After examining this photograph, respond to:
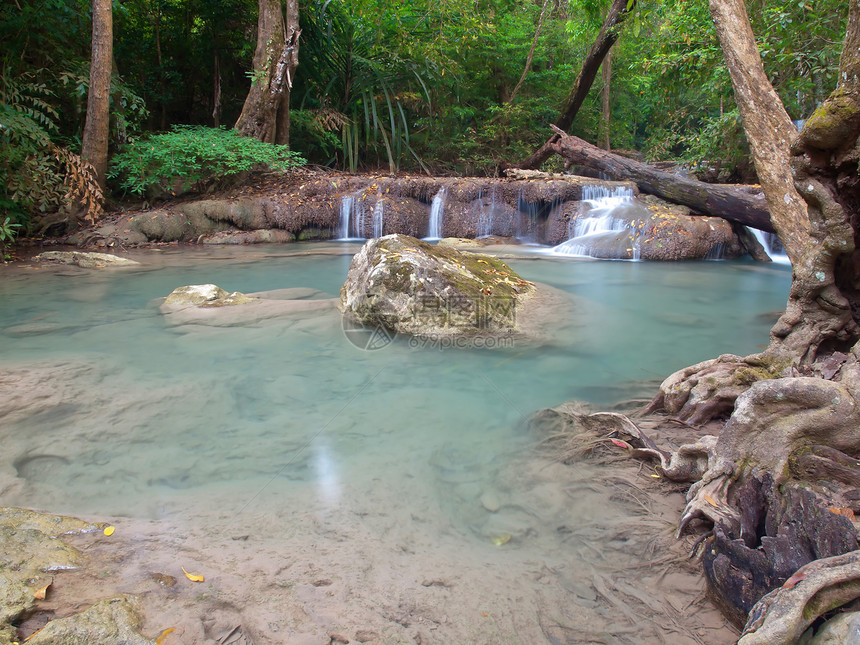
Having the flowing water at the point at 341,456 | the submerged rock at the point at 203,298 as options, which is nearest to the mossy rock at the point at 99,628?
the flowing water at the point at 341,456

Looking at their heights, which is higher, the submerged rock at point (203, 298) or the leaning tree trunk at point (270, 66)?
the leaning tree trunk at point (270, 66)

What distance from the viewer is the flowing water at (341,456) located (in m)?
1.83

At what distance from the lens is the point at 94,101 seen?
8.84 m

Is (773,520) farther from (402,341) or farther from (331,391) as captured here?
(402,341)

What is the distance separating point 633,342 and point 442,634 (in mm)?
3745

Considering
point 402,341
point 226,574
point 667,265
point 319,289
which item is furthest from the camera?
point 667,265

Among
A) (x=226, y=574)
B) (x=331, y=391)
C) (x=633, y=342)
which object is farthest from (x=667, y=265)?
(x=226, y=574)

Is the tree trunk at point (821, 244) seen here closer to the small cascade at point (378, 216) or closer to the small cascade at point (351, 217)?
the small cascade at point (378, 216)

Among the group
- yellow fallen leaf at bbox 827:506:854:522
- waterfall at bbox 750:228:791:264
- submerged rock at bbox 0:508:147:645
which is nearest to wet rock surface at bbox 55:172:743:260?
waterfall at bbox 750:228:791:264

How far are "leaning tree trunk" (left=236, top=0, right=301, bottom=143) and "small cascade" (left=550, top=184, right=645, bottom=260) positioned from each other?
6.48 m

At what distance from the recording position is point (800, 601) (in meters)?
1.47

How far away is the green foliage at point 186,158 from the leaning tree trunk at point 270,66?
676 mm

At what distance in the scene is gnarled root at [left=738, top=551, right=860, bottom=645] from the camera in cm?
144

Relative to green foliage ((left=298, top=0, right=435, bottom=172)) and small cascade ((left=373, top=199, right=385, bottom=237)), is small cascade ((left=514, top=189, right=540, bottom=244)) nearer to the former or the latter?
small cascade ((left=373, top=199, right=385, bottom=237))
